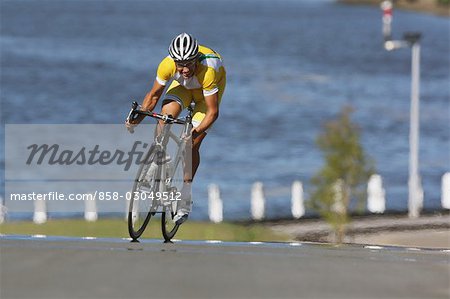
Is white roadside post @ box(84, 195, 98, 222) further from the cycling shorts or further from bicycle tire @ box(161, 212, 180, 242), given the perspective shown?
the cycling shorts

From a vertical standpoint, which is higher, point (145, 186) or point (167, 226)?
point (145, 186)

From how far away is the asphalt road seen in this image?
11125mm

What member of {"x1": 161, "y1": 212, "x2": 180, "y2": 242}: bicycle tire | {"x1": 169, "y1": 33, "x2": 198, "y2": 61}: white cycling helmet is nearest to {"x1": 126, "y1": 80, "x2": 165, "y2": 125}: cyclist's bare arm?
{"x1": 169, "y1": 33, "x2": 198, "y2": 61}: white cycling helmet

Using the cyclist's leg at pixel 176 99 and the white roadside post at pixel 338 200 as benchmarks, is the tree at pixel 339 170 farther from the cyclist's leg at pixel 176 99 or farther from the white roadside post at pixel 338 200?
the cyclist's leg at pixel 176 99

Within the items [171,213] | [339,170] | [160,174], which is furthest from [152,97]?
[339,170]

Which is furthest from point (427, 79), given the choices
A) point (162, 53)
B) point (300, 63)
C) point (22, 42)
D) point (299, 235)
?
point (299, 235)

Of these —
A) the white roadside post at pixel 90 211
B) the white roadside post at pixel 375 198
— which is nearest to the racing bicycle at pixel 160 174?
the white roadside post at pixel 90 211

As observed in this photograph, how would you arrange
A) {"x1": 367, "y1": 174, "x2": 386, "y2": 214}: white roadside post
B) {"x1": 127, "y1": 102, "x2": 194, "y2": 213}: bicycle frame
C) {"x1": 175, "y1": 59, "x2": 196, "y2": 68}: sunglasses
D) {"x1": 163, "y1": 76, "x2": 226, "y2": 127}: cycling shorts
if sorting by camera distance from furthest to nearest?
1. {"x1": 367, "y1": 174, "x2": 386, "y2": 214}: white roadside post
2. {"x1": 163, "y1": 76, "x2": 226, "y2": 127}: cycling shorts
3. {"x1": 127, "y1": 102, "x2": 194, "y2": 213}: bicycle frame
4. {"x1": 175, "y1": 59, "x2": 196, "y2": 68}: sunglasses

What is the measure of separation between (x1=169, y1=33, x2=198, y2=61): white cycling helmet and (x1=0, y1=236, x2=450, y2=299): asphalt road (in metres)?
1.86

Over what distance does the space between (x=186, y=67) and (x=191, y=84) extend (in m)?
0.48

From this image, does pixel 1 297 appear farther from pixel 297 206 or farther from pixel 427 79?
pixel 427 79

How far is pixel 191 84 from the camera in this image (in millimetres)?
15039

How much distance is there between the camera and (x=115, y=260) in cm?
1292

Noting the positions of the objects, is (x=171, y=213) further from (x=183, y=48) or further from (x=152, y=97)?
(x=183, y=48)
